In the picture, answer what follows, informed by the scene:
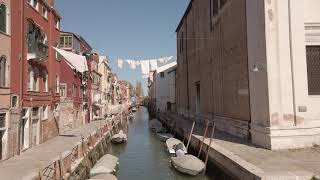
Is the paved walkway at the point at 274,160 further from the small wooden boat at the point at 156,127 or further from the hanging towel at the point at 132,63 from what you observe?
the hanging towel at the point at 132,63

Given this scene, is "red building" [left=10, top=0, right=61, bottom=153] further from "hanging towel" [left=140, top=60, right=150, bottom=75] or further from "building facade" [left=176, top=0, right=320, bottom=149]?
"hanging towel" [left=140, top=60, right=150, bottom=75]

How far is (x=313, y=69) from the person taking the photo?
53.9 ft

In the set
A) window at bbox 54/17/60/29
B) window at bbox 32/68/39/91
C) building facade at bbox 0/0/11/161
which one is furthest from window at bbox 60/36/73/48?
building facade at bbox 0/0/11/161

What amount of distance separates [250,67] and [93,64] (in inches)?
1224

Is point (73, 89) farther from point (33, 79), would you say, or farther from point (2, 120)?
point (2, 120)

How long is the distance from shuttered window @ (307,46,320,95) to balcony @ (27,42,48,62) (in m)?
13.3

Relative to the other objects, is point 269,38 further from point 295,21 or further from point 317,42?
point 317,42

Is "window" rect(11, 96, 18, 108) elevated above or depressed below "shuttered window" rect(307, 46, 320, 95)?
below

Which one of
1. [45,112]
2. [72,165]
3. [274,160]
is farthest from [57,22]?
[274,160]

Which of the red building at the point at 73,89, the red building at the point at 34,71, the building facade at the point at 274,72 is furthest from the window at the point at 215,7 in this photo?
the red building at the point at 34,71

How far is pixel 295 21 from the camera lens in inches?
620

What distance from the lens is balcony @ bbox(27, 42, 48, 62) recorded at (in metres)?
19.0

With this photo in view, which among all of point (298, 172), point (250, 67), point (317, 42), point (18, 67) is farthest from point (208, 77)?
point (298, 172)

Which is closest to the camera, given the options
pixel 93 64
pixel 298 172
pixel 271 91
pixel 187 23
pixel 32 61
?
pixel 298 172
